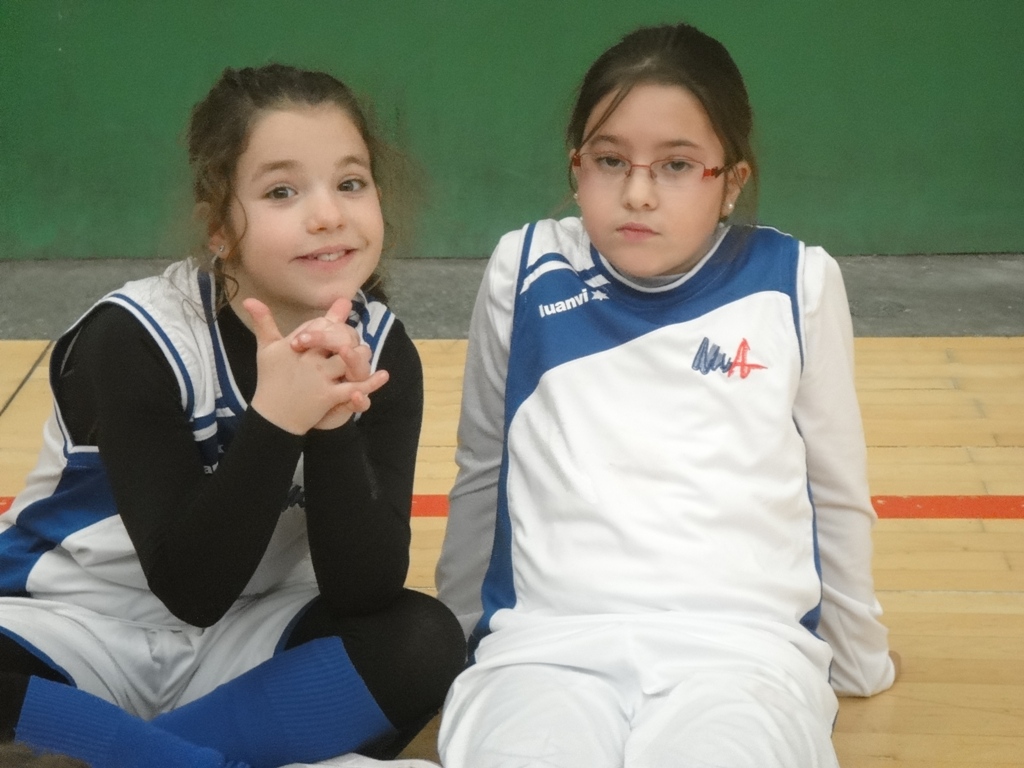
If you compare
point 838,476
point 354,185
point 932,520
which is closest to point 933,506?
point 932,520

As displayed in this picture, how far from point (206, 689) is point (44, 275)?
89.7 inches

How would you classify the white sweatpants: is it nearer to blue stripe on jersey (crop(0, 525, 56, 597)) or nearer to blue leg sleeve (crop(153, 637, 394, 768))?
blue leg sleeve (crop(153, 637, 394, 768))

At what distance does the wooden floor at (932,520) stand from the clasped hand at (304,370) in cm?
51

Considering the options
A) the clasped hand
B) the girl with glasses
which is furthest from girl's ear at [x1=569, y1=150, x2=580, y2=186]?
the clasped hand

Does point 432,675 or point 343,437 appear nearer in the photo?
point 343,437

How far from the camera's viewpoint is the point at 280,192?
4.13ft

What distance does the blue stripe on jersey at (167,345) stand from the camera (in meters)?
1.25

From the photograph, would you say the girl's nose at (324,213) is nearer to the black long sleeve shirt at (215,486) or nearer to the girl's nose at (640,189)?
the black long sleeve shirt at (215,486)

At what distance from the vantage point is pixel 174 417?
1.24m

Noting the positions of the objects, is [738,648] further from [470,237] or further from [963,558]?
[470,237]

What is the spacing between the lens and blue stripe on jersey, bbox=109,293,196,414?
4.11 feet

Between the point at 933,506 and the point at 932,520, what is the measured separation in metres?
0.05

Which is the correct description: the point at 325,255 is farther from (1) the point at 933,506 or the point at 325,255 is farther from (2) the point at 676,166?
(1) the point at 933,506

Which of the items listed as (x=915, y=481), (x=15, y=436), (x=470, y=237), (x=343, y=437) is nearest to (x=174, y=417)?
(x=343, y=437)
